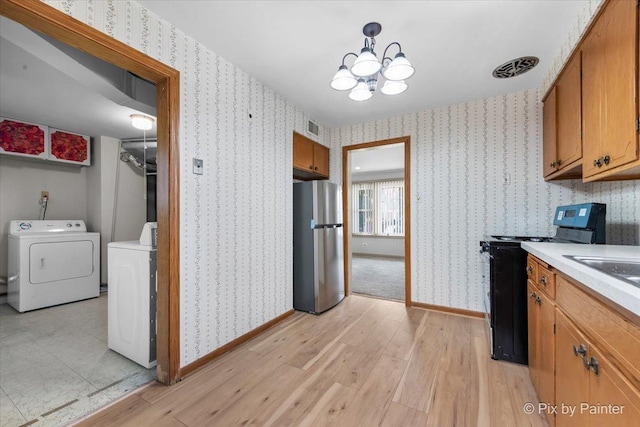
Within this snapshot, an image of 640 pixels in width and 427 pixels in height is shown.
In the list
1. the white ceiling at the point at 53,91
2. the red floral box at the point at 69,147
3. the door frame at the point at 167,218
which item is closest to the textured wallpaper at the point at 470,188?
the door frame at the point at 167,218

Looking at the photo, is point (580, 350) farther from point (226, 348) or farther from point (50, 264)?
point (50, 264)

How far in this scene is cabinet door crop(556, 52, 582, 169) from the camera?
5.35 feet

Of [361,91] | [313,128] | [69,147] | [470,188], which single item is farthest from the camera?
[69,147]

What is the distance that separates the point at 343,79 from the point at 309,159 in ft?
5.48

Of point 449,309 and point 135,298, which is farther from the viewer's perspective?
point 449,309

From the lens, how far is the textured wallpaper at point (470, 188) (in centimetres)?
260

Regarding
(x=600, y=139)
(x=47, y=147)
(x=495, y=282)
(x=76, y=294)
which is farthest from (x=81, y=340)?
(x=600, y=139)

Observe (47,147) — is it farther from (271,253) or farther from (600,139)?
(600,139)

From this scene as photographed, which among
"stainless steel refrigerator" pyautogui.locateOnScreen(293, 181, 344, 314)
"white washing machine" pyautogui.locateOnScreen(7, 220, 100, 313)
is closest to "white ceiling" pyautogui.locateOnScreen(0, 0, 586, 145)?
"stainless steel refrigerator" pyautogui.locateOnScreen(293, 181, 344, 314)

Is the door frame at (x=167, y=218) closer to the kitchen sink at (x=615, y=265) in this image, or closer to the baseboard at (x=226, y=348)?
the baseboard at (x=226, y=348)

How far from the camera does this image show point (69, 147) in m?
3.69

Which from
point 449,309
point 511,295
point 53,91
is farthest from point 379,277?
point 53,91

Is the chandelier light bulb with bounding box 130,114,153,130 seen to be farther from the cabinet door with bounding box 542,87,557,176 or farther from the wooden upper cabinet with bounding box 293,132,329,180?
the cabinet door with bounding box 542,87,557,176

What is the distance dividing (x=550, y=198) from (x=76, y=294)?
5.77 m
